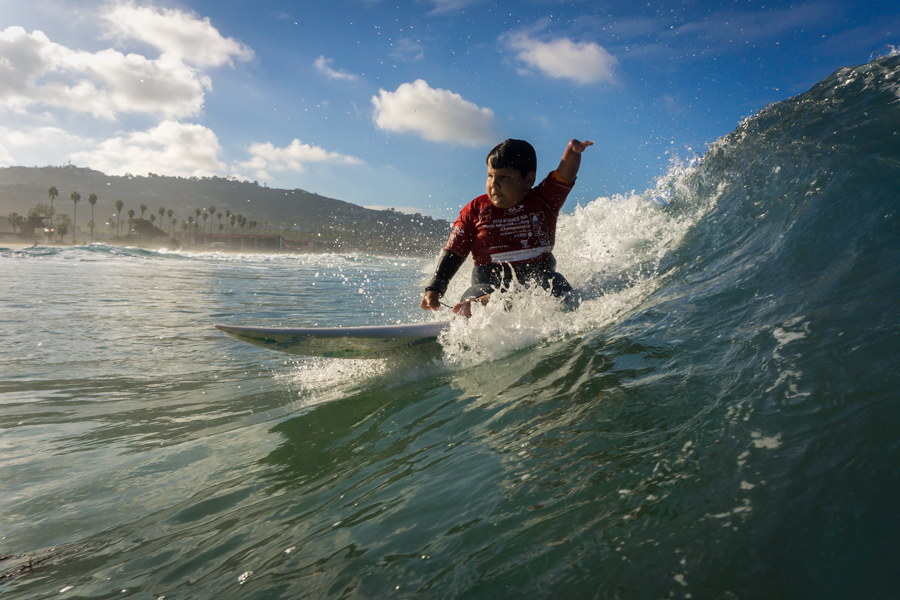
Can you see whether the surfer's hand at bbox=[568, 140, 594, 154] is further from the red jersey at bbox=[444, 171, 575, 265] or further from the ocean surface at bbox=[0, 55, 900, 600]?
the ocean surface at bbox=[0, 55, 900, 600]

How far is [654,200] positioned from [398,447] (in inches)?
285

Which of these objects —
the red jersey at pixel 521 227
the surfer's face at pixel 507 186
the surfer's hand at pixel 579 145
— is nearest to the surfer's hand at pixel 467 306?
the red jersey at pixel 521 227

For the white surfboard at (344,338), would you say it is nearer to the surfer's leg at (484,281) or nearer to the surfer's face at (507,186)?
the surfer's leg at (484,281)

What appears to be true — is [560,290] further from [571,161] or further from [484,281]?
[571,161]

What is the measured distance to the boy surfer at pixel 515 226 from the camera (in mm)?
3812

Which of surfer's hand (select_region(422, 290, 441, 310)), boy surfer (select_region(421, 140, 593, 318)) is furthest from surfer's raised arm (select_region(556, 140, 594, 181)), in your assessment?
surfer's hand (select_region(422, 290, 441, 310))

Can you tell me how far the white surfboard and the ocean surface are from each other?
131 mm

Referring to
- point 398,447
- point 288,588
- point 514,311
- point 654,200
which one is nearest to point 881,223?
point 514,311

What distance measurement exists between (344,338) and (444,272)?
3.37 ft

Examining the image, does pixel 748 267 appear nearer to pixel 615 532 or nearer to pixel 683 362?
pixel 683 362

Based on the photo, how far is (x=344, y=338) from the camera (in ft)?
11.2

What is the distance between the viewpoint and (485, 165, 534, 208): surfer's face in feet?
12.5

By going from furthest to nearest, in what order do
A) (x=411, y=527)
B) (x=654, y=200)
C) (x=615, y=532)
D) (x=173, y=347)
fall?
(x=654, y=200)
(x=173, y=347)
(x=411, y=527)
(x=615, y=532)

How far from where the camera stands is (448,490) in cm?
171
